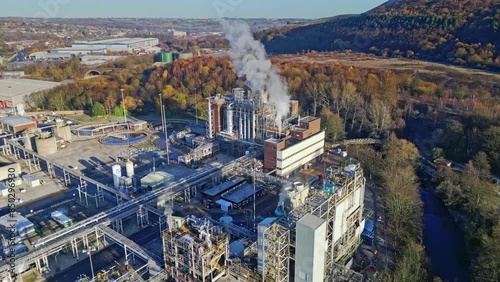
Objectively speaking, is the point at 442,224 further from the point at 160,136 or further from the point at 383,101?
the point at 160,136

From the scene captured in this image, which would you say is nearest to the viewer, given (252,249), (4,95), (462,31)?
(252,249)

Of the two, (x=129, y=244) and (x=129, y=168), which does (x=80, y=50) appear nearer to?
(x=129, y=168)

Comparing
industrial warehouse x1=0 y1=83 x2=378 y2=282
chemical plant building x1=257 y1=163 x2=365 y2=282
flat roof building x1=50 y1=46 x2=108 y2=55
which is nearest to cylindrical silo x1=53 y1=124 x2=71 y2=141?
industrial warehouse x1=0 y1=83 x2=378 y2=282

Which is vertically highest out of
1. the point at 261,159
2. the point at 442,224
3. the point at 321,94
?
the point at 321,94

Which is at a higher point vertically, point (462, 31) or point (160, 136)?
point (462, 31)

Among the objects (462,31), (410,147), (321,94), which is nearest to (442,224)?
(410,147)

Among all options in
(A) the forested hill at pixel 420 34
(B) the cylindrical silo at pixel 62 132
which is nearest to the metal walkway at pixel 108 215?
(B) the cylindrical silo at pixel 62 132

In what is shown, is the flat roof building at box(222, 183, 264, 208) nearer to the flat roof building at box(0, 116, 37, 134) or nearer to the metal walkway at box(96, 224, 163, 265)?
the metal walkway at box(96, 224, 163, 265)
